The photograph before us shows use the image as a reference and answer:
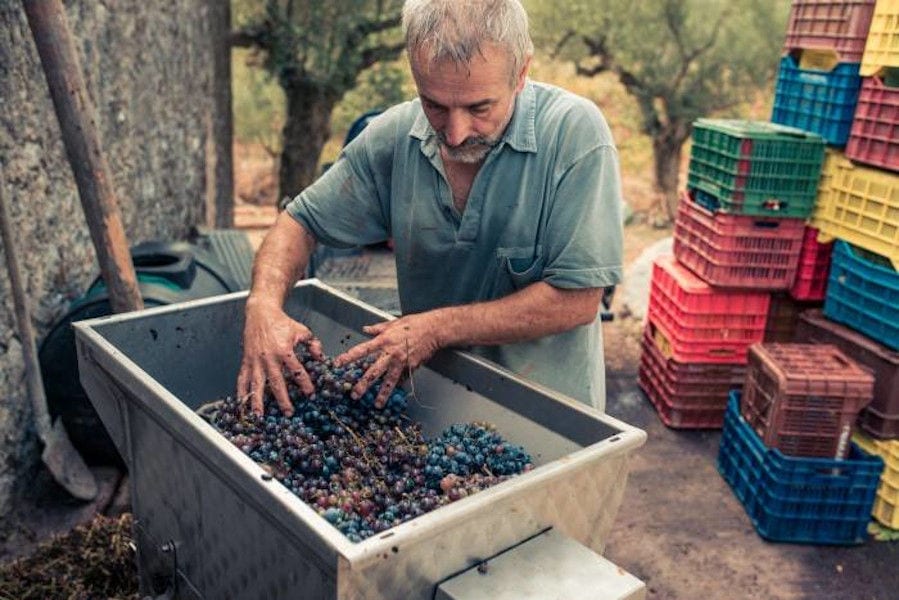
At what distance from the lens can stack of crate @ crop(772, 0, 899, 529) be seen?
3699 mm

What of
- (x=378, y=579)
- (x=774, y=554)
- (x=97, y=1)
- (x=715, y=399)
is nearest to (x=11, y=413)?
(x=97, y=1)

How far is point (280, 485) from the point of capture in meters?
1.30

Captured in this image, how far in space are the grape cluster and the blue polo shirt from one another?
0.42 meters

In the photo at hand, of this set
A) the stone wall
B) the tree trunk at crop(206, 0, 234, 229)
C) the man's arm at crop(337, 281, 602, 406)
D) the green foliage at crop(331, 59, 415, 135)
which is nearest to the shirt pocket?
the man's arm at crop(337, 281, 602, 406)

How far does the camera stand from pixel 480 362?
1917 mm

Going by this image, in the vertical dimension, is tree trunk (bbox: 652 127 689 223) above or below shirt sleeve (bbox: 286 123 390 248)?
below

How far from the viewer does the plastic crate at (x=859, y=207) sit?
3.73m

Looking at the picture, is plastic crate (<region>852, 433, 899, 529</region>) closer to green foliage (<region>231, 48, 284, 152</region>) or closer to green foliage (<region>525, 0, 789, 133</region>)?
green foliage (<region>525, 0, 789, 133</region>)

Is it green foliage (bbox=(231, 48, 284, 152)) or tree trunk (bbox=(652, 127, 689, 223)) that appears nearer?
tree trunk (bbox=(652, 127, 689, 223))

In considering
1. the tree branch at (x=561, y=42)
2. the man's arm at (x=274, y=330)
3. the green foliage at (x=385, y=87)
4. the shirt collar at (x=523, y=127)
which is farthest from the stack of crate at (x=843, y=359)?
the tree branch at (x=561, y=42)

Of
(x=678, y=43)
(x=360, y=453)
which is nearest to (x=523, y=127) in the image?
(x=360, y=453)

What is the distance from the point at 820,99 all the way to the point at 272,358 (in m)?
3.73

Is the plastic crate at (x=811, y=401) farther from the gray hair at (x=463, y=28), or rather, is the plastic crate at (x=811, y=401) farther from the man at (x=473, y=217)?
the gray hair at (x=463, y=28)

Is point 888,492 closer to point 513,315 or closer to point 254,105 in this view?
point 513,315
